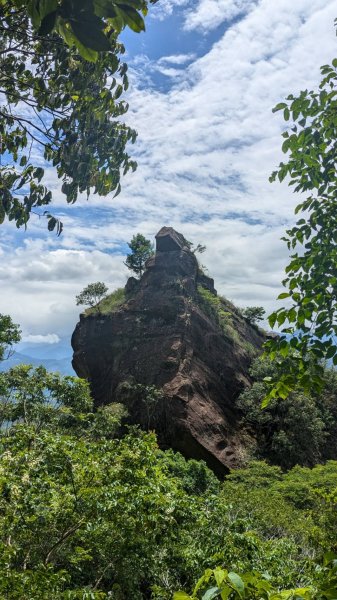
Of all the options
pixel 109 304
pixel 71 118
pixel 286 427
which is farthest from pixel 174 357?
pixel 71 118

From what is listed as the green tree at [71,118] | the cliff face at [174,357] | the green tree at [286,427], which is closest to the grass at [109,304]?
the cliff face at [174,357]

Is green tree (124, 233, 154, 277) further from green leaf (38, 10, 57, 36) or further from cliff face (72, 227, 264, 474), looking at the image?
green leaf (38, 10, 57, 36)

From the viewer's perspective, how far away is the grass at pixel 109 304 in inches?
1559

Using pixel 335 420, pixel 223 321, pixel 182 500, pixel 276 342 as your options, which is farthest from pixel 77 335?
pixel 276 342

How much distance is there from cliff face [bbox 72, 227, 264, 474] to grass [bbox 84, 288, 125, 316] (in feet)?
2.23

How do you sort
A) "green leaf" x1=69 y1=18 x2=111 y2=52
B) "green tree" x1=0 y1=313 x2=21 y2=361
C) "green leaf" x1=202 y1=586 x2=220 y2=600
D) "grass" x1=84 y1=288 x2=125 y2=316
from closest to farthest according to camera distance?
"green leaf" x1=202 y1=586 x2=220 y2=600
"green leaf" x1=69 y1=18 x2=111 y2=52
"green tree" x1=0 y1=313 x2=21 y2=361
"grass" x1=84 y1=288 x2=125 y2=316

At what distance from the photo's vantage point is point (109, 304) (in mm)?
41000

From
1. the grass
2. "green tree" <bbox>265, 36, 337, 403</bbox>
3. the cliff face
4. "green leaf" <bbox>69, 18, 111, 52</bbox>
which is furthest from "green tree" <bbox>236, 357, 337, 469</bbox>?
"green leaf" <bbox>69, 18, 111, 52</bbox>

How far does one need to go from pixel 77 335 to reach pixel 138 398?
10.4m

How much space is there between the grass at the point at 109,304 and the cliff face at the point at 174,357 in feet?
2.23

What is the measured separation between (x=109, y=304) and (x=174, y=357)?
10584mm

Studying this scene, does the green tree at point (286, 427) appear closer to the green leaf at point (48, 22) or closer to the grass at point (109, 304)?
the grass at point (109, 304)

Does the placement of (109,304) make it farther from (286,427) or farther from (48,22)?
(48,22)

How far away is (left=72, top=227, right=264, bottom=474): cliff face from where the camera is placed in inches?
1215
